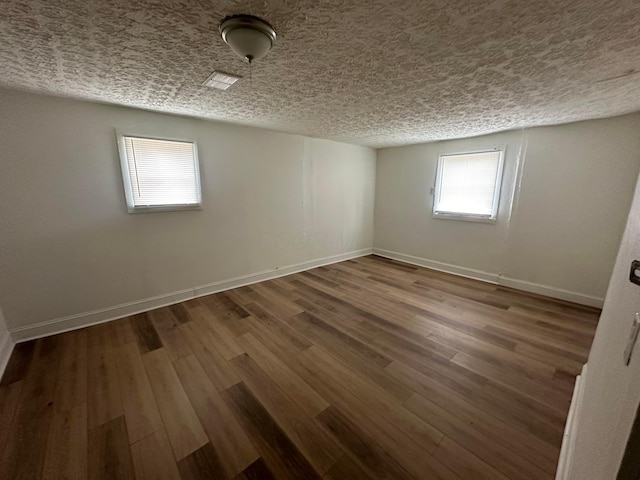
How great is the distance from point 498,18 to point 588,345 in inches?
Result: 109

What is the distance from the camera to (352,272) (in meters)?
4.19

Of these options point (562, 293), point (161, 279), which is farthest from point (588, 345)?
point (161, 279)

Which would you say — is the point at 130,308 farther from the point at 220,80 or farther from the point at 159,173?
the point at 220,80

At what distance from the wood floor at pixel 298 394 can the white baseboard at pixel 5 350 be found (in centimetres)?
6

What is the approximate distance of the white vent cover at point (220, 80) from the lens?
1.76 m

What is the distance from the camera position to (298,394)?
1673 millimetres

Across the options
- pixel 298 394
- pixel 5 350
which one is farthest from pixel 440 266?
pixel 5 350

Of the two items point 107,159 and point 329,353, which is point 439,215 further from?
point 107,159

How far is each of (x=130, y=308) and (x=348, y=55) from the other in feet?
10.7

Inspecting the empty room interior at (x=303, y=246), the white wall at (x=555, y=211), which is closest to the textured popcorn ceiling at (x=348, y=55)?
the empty room interior at (x=303, y=246)

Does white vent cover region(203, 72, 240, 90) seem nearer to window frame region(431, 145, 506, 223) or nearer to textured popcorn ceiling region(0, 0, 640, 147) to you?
textured popcorn ceiling region(0, 0, 640, 147)

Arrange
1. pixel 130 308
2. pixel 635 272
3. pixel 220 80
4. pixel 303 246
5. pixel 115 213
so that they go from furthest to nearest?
pixel 303 246 → pixel 130 308 → pixel 115 213 → pixel 220 80 → pixel 635 272

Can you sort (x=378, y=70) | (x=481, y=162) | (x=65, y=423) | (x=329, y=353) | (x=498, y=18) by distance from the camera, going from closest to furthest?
(x=498, y=18), (x=65, y=423), (x=378, y=70), (x=329, y=353), (x=481, y=162)

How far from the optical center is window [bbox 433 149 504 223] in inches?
142
